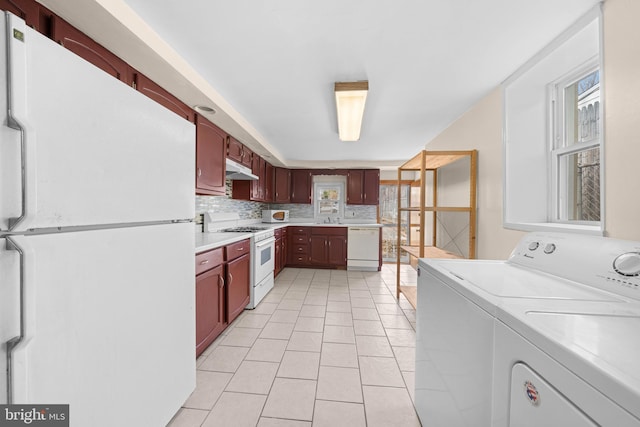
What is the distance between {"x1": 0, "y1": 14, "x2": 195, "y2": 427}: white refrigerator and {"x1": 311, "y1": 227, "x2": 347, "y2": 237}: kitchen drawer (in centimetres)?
367

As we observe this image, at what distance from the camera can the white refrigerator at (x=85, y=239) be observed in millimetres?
619

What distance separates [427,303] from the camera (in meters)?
1.31

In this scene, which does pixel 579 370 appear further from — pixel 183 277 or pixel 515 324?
pixel 183 277

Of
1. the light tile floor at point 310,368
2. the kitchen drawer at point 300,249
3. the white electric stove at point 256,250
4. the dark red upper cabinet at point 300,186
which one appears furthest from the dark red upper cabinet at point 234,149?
the kitchen drawer at point 300,249

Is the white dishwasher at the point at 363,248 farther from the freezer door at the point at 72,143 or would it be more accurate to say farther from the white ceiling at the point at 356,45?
the freezer door at the point at 72,143

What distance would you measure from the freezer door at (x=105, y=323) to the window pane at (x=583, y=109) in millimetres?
2574

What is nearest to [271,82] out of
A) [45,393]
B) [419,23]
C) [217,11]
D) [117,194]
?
[217,11]

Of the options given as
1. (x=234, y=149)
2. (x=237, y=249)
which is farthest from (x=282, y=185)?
(x=237, y=249)

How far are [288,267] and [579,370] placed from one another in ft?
15.5

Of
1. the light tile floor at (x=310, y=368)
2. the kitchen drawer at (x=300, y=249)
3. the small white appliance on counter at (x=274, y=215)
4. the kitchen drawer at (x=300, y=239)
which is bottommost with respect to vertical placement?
the light tile floor at (x=310, y=368)

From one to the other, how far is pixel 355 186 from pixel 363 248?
1.34 m

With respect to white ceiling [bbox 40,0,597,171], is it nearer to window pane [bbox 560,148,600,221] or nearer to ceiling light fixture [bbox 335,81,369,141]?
ceiling light fixture [bbox 335,81,369,141]

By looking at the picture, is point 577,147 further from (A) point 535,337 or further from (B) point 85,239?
(B) point 85,239

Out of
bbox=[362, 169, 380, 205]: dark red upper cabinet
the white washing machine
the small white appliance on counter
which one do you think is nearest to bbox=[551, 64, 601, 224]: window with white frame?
the white washing machine
